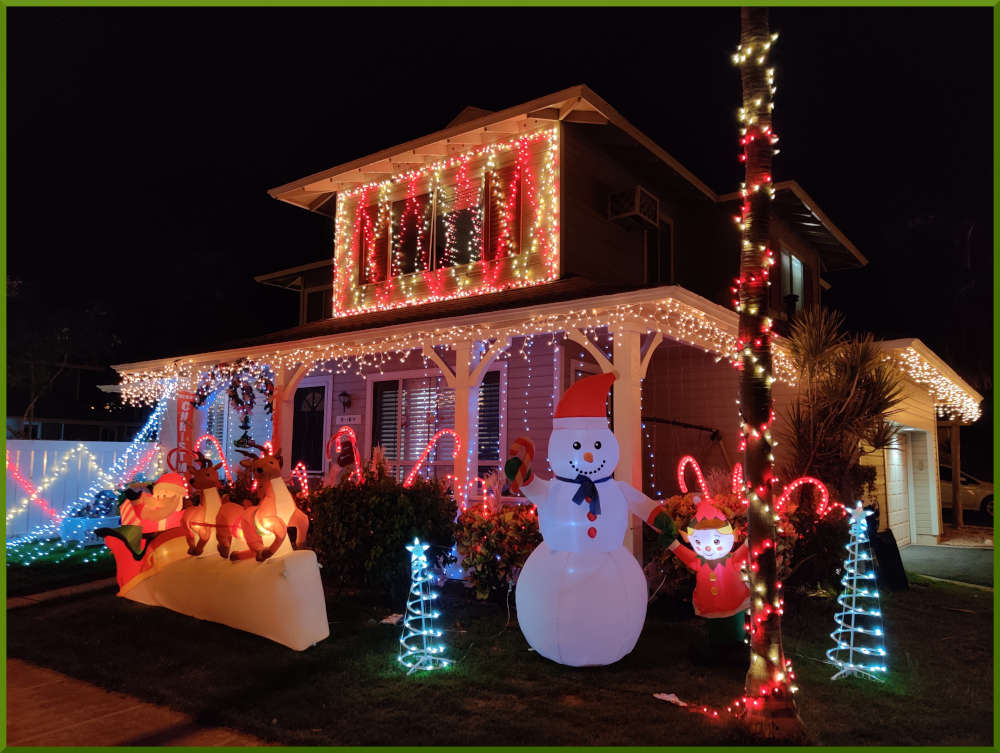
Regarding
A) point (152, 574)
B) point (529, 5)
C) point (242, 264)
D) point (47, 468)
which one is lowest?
point (152, 574)

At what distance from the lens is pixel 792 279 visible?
1448 centimetres

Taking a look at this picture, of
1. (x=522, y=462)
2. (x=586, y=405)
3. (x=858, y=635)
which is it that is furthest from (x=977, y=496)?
(x=522, y=462)

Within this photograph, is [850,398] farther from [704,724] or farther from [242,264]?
[242,264]

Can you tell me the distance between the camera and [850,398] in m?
8.95

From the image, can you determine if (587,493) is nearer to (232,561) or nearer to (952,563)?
(232,561)

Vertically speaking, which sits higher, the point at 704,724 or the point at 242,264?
the point at 242,264

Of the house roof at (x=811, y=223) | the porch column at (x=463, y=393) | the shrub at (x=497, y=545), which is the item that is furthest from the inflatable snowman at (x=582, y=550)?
the house roof at (x=811, y=223)

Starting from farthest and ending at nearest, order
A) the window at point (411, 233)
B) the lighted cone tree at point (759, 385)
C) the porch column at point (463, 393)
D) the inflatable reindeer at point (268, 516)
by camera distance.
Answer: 1. the window at point (411, 233)
2. the porch column at point (463, 393)
3. the inflatable reindeer at point (268, 516)
4. the lighted cone tree at point (759, 385)

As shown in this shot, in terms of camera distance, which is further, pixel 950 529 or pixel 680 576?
pixel 950 529

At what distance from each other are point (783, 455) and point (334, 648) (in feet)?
22.6

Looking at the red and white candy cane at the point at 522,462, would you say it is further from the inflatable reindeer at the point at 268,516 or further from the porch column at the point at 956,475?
the porch column at the point at 956,475

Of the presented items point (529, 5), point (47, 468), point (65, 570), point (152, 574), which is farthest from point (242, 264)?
point (529, 5)

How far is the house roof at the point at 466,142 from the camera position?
995cm

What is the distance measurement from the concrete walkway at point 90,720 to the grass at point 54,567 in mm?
3683
